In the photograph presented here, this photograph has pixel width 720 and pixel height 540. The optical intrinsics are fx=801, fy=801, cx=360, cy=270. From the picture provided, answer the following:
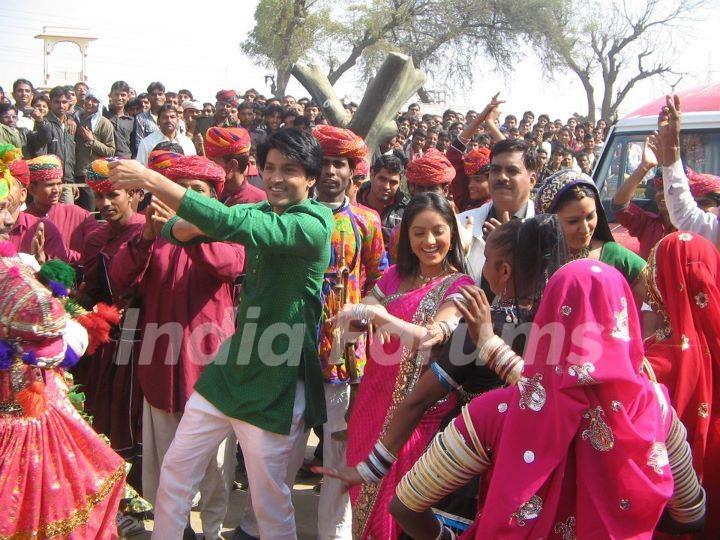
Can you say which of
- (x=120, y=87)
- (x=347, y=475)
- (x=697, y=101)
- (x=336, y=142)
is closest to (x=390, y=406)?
(x=347, y=475)

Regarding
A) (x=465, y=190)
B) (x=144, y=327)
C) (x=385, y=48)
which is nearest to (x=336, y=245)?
(x=144, y=327)

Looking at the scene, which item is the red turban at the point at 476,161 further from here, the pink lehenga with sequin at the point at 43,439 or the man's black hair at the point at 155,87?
the man's black hair at the point at 155,87

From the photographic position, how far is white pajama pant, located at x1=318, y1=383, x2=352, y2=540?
413 cm

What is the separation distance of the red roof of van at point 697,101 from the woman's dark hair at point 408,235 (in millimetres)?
3980

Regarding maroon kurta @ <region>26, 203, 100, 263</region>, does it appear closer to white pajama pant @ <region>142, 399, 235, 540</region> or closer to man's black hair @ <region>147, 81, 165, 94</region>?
white pajama pant @ <region>142, 399, 235, 540</region>

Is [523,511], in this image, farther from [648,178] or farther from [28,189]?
[648,178]

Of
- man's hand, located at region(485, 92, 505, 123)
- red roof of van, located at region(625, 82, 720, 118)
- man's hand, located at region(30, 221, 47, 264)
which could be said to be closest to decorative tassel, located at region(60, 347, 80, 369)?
man's hand, located at region(30, 221, 47, 264)

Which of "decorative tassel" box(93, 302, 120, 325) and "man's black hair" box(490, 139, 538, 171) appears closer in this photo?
"decorative tassel" box(93, 302, 120, 325)

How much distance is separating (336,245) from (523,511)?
238 centimetres

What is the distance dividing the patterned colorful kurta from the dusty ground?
1014 millimetres

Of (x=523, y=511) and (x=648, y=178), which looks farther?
(x=648, y=178)

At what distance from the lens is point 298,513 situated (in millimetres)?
4773

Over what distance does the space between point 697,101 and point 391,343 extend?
201 inches

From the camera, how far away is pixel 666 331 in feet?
10.6
